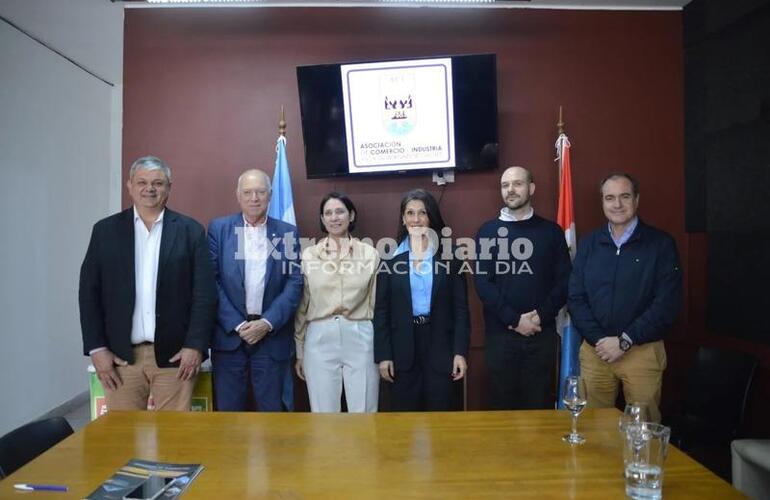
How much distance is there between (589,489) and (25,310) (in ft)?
14.6

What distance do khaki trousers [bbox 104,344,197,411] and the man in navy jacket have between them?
2.15 m

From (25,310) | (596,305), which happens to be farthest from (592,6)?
(25,310)

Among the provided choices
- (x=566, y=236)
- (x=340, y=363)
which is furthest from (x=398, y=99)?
(x=340, y=363)

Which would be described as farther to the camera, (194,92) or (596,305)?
(194,92)

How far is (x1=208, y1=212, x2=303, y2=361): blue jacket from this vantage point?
9.75 feet

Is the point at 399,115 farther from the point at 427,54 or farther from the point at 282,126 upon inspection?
the point at 282,126

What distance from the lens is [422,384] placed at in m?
2.93

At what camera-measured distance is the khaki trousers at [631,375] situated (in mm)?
2910

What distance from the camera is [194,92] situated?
386 cm

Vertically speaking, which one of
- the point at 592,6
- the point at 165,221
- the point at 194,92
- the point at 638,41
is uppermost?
the point at 592,6

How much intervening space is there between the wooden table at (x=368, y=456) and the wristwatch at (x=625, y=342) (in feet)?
3.39

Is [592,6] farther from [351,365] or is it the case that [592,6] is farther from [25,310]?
[25,310]

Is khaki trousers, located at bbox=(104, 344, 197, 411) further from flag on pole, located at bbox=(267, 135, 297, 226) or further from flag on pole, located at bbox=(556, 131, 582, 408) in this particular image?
flag on pole, located at bbox=(556, 131, 582, 408)

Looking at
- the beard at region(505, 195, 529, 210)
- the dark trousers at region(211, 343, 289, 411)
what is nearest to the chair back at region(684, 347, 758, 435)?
the beard at region(505, 195, 529, 210)
